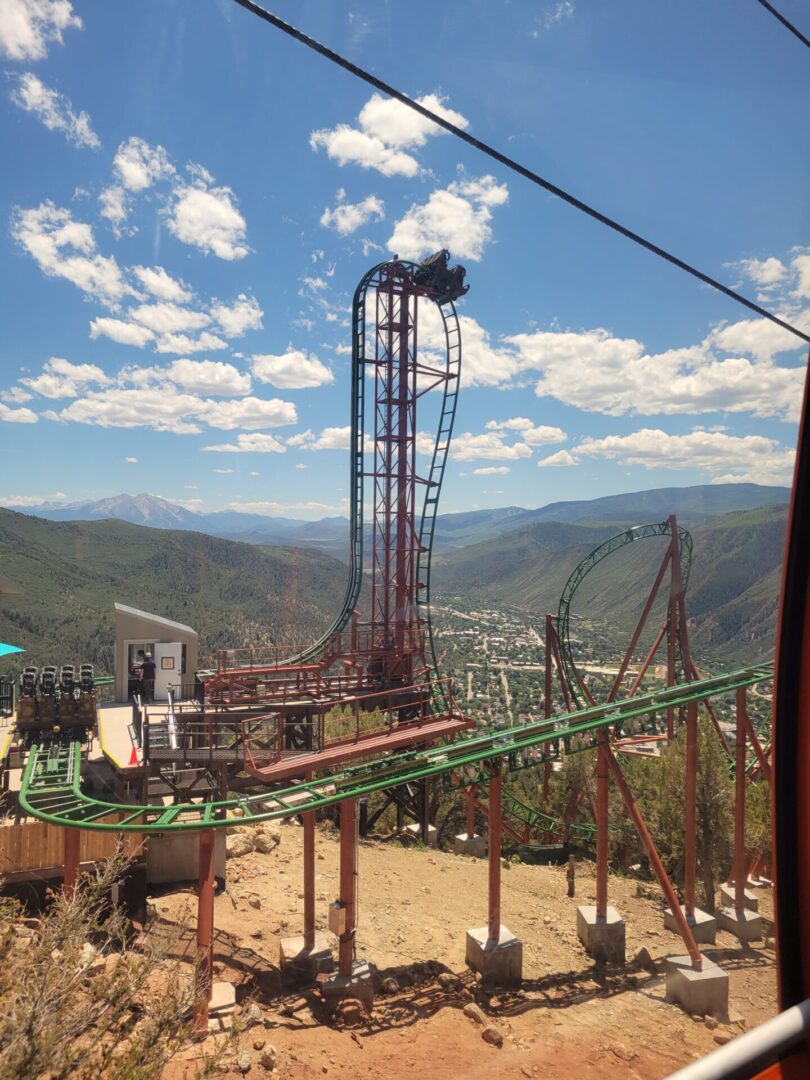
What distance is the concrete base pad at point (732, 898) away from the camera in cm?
905

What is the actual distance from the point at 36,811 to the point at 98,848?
99 cm

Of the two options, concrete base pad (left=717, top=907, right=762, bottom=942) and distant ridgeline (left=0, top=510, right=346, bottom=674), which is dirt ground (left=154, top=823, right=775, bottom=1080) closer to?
concrete base pad (left=717, top=907, right=762, bottom=942)

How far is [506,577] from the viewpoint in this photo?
167ft

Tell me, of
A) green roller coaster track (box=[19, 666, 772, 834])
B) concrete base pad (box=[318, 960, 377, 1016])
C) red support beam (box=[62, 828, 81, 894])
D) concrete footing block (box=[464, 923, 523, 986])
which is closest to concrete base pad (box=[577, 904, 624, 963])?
concrete footing block (box=[464, 923, 523, 986])

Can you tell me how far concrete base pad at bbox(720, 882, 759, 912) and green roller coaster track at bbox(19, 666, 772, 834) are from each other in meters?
3.09

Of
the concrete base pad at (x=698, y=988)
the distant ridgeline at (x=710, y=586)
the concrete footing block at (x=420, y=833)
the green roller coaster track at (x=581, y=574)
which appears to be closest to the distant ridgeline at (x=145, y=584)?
the distant ridgeline at (x=710, y=586)

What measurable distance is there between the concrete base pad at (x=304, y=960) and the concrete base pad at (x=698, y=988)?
3387 millimetres

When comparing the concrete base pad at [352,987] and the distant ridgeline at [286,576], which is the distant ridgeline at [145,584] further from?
the concrete base pad at [352,987]

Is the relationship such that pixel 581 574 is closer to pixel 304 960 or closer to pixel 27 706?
pixel 304 960

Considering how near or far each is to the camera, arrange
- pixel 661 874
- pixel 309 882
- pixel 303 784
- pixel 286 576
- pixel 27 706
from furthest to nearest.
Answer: pixel 286 576
pixel 27 706
pixel 661 874
pixel 309 882
pixel 303 784

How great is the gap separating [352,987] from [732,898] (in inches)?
235

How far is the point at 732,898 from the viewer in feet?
30.7

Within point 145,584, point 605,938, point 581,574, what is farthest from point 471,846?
point 145,584

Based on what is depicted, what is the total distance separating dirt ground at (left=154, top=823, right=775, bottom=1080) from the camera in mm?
4742
